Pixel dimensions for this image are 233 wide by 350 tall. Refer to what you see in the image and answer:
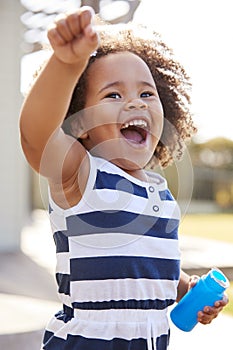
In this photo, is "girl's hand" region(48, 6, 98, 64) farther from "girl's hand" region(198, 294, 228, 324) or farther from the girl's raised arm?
"girl's hand" region(198, 294, 228, 324)

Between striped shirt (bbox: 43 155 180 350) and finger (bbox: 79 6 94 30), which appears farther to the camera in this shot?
striped shirt (bbox: 43 155 180 350)

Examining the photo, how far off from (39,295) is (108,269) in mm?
3092

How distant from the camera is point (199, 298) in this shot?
134 cm

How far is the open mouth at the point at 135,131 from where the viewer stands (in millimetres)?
1264

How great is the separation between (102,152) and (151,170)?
295 millimetres

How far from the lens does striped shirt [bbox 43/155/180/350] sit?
4.06 feet

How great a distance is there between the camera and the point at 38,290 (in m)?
4.49

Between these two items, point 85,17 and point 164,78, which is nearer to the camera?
point 85,17

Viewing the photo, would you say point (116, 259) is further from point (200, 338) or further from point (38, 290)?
point (38, 290)

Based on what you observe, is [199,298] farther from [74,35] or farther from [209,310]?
[74,35]

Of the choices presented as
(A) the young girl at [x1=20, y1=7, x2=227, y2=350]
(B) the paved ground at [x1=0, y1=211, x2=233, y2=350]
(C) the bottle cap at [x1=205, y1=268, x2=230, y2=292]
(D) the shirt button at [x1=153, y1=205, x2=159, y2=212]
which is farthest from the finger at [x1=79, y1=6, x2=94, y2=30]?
(B) the paved ground at [x1=0, y1=211, x2=233, y2=350]

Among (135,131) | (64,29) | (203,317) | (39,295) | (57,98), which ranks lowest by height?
(39,295)

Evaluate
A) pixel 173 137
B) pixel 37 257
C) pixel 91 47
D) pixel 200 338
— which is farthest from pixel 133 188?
pixel 37 257

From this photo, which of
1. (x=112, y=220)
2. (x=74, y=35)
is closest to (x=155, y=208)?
(x=112, y=220)
